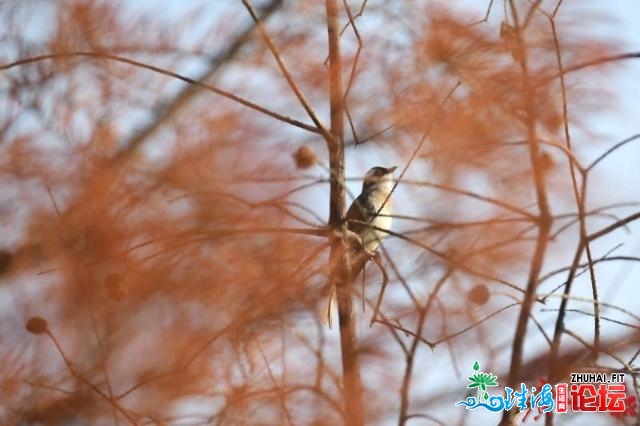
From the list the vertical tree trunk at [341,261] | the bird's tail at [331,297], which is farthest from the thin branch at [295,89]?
the bird's tail at [331,297]

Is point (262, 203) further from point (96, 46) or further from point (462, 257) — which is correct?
point (96, 46)

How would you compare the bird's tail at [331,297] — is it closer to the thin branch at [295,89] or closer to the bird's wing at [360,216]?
the bird's wing at [360,216]

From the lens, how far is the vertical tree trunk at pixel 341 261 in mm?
1271

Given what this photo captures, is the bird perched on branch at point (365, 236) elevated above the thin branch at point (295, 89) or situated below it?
below

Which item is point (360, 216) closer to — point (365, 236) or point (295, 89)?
point (365, 236)

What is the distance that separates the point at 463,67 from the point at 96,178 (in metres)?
0.52

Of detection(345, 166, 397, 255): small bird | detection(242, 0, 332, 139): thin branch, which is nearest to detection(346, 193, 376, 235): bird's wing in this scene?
detection(345, 166, 397, 255): small bird

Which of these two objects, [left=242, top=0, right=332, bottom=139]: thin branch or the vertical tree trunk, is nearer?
the vertical tree trunk

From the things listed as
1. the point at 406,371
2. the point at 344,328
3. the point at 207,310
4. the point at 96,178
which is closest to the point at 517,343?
the point at 406,371

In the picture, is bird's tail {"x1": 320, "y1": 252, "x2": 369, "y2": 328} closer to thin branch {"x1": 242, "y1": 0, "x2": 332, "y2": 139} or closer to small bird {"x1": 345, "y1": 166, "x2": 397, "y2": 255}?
small bird {"x1": 345, "y1": 166, "x2": 397, "y2": 255}

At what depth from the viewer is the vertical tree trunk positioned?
1.27 metres

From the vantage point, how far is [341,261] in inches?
54.8

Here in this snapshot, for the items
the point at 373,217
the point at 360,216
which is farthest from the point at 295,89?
the point at 360,216

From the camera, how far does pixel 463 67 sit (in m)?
1.44
